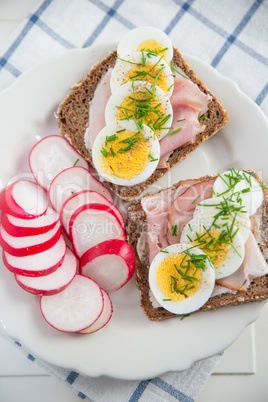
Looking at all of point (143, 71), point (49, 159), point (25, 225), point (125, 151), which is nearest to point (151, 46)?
point (143, 71)

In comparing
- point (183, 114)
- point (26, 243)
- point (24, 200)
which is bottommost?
point (26, 243)

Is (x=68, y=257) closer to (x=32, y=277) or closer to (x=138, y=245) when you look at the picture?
(x=32, y=277)

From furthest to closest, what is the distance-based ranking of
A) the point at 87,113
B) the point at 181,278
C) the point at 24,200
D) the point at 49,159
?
the point at 87,113
the point at 49,159
the point at 24,200
the point at 181,278

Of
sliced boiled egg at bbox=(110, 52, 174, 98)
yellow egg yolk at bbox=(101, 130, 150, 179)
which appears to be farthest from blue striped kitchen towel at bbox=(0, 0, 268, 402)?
yellow egg yolk at bbox=(101, 130, 150, 179)

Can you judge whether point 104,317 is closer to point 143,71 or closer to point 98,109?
point 98,109

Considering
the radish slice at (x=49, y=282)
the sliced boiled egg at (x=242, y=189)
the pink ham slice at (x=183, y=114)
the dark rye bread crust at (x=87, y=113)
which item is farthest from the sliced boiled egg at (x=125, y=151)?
the radish slice at (x=49, y=282)

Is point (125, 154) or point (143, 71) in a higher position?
point (143, 71)
